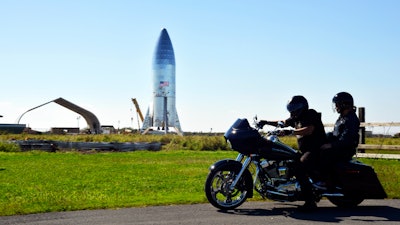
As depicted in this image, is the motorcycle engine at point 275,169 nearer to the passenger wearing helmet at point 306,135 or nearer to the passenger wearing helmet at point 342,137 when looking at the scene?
the passenger wearing helmet at point 306,135

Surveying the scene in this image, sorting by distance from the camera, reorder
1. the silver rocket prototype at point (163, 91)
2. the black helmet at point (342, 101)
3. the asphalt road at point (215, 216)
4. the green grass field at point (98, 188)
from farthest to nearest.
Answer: the silver rocket prototype at point (163, 91) → the green grass field at point (98, 188) → the black helmet at point (342, 101) → the asphalt road at point (215, 216)


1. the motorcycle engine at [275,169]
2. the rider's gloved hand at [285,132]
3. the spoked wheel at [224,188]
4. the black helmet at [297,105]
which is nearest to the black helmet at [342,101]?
the black helmet at [297,105]

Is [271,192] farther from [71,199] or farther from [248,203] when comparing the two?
[71,199]

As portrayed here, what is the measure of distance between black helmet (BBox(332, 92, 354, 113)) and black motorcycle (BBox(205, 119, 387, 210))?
0.92 metres

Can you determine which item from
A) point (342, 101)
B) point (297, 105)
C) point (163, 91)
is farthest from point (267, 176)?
point (163, 91)

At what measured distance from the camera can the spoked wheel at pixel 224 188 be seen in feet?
27.6

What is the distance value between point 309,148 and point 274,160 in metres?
0.60

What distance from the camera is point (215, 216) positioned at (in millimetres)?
7910

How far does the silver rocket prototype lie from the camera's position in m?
102

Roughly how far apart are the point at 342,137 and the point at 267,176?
1.39 m

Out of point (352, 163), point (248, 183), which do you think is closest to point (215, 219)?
point (248, 183)

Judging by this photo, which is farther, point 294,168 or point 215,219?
point 294,168

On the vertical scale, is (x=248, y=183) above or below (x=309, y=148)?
below

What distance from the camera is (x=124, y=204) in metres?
9.00
